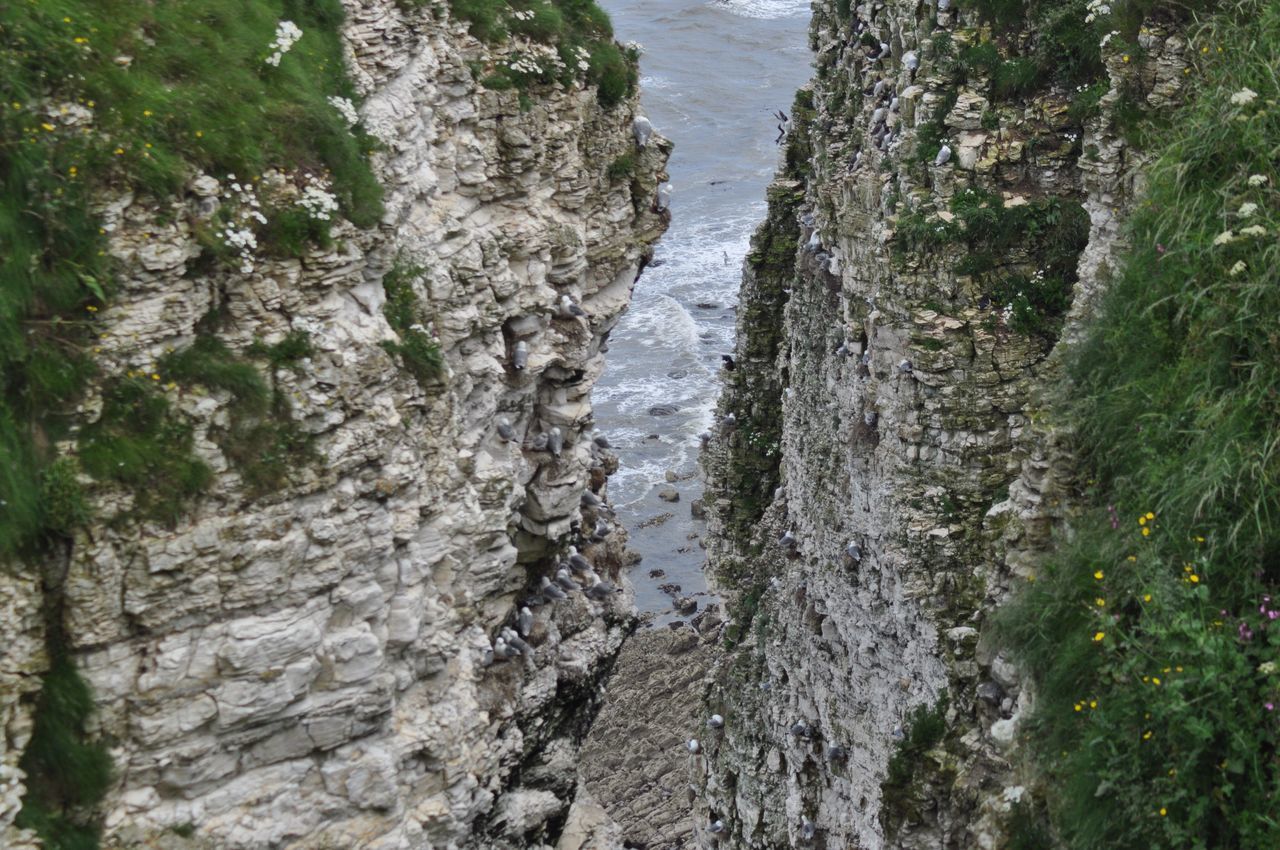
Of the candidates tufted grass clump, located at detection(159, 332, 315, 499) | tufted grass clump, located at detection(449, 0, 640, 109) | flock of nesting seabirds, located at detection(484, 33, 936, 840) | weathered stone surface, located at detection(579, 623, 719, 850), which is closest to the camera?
tufted grass clump, located at detection(159, 332, 315, 499)

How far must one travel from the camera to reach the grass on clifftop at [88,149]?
14.4 metres

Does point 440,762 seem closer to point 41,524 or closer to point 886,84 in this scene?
point 41,524

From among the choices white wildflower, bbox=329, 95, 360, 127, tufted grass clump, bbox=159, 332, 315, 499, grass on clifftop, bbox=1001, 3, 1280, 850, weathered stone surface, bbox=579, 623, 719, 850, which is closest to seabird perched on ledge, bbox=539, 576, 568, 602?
tufted grass clump, bbox=159, 332, 315, 499

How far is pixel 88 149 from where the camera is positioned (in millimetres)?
14914

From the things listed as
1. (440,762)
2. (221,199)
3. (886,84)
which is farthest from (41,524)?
(886,84)

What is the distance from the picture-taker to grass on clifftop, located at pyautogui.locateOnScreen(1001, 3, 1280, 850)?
10445 mm

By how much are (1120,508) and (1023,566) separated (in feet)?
6.16

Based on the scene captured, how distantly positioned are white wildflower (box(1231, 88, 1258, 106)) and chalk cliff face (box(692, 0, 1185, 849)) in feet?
10.3

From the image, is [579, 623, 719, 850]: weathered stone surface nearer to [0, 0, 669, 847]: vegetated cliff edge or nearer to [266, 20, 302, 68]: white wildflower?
[0, 0, 669, 847]: vegetated cliff edge

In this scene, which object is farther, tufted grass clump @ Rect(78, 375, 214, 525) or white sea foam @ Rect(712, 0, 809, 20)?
white sea foam @ Rect(712, 0, 809, 20)

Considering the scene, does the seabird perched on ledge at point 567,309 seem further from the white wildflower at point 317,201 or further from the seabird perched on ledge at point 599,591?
the white wildflower at point 317,201

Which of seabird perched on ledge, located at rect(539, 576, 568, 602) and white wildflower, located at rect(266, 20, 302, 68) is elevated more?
white wildflower, located at rect(266, 20, 302, 68)

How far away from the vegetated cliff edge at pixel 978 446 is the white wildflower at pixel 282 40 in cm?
1019

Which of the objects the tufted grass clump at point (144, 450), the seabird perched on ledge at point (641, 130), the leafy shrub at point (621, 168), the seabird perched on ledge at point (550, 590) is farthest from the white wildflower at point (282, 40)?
the seabird perched on ledge at point (550, 590)
